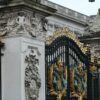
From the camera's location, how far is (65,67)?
1009 centimetres

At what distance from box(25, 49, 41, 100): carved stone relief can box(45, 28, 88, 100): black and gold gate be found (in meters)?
0.70

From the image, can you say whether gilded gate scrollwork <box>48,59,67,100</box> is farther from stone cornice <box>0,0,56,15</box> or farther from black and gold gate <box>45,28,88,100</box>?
stone cornice <box>0,0,56,15</box>

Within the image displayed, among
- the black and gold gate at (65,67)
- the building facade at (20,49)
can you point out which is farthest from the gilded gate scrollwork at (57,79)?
the building facade at (20,49)

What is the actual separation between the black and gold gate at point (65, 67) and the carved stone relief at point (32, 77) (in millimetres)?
704

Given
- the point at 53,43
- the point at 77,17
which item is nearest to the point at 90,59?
the point at 53,43

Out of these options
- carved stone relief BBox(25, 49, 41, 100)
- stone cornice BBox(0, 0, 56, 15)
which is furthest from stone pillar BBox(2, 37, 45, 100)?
stone cornice BBox(0, 0, 56, 15)

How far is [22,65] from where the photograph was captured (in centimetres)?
819

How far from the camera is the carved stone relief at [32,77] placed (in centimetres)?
832

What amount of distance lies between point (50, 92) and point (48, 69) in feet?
1.48

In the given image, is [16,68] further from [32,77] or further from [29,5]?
[29,5]

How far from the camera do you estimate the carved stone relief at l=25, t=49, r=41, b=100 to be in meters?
8.32

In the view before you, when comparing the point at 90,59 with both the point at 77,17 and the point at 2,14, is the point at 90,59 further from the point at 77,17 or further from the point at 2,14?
the point at 77,17

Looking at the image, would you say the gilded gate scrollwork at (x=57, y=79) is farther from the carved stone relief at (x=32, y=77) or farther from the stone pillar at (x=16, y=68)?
the stone pillar at (x=16, y=68)

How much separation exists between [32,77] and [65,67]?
1.74 m
